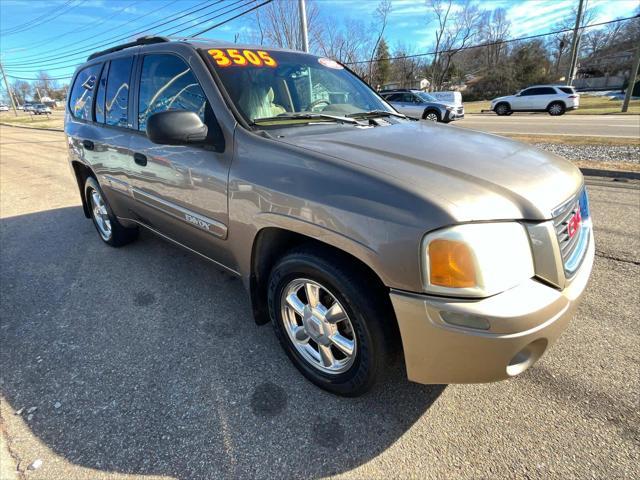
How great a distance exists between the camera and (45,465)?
180cm

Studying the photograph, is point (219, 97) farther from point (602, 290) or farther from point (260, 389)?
point (602, 290)

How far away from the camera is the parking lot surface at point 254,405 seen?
5.77 ft

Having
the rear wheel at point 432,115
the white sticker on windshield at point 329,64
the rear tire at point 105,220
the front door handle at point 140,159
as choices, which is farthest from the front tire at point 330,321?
the rear wheel at point 432,115

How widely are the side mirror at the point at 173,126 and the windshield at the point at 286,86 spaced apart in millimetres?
307

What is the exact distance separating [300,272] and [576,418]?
61.8 inches

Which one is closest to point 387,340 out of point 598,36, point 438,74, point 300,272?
point 300,272

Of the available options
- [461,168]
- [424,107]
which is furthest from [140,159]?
[424,107]

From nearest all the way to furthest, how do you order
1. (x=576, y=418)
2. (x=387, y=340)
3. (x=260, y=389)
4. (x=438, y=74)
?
(x=387, y=340) → (x=576, y=418) → (x=260, y=389) → (x=438, y=74)

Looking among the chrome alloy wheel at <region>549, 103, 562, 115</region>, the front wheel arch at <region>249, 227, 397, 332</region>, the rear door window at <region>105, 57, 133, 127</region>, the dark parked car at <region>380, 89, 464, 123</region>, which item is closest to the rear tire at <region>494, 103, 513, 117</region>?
the chrome alloy wheel at <region>549, 103, 562, 115</region>

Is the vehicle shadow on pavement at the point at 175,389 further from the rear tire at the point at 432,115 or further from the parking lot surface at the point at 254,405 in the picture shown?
the rear tire at the point at 432,115

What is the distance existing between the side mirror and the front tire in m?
0.90

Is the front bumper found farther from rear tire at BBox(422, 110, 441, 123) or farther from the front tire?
Answer: rear tire at BBox(422, 110, 441, 123)

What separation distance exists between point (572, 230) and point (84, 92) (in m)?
4.61

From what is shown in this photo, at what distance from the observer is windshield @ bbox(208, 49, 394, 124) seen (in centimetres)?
242
